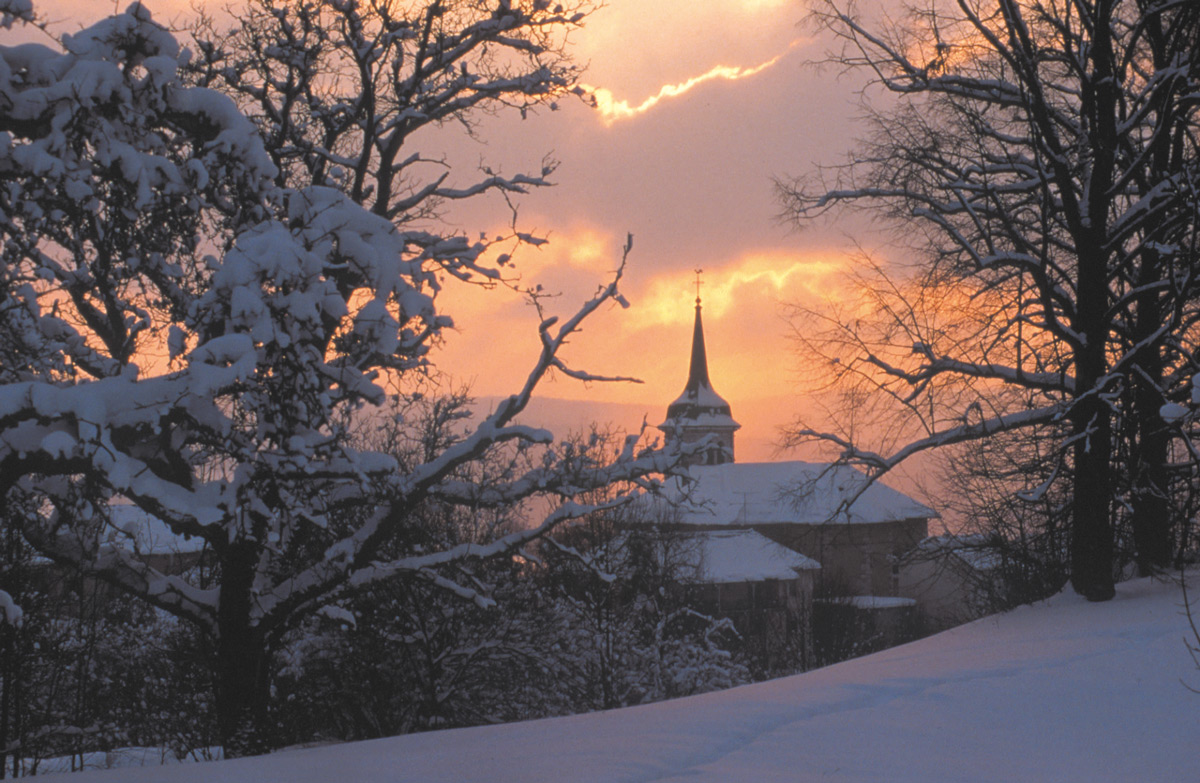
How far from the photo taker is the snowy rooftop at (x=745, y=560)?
53.2 metres

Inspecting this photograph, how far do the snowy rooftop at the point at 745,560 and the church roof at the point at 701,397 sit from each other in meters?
25.4

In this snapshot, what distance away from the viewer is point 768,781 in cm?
515

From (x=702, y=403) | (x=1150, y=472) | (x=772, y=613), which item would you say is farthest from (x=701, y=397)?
(x=1150, y=472)

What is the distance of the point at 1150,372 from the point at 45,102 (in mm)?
11863

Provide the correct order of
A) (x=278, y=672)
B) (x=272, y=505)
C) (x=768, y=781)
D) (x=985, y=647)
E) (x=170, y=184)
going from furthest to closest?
(x=278, y=672), (x=985, y=647), (x=272, y=505), (x=170, y=184), (x=768, y=781)

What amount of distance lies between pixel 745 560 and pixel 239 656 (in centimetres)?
4869

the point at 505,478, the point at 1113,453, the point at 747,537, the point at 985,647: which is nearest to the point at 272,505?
the point at 505,478

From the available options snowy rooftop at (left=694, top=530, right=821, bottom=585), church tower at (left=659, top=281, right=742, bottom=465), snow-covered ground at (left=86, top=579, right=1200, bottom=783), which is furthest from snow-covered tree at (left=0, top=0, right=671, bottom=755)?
church tower at (left=659, top=281, right=742, bottom=465)

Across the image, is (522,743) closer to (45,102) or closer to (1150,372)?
(45,102)

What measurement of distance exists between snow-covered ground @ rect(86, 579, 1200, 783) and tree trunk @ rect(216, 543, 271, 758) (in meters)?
2.35

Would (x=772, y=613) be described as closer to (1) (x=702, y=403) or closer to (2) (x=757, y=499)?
(2) (x=757, y=499)

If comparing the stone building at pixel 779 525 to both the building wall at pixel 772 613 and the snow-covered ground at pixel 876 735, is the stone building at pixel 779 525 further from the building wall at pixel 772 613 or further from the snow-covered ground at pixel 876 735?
the snow-covered ground at pixel 876 735

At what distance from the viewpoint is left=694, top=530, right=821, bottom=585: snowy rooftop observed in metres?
53.2

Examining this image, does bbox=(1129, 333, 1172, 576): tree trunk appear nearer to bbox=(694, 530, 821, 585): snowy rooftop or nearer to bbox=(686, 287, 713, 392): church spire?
bbox=(694, 530, 821, 585): snowy rooftop
